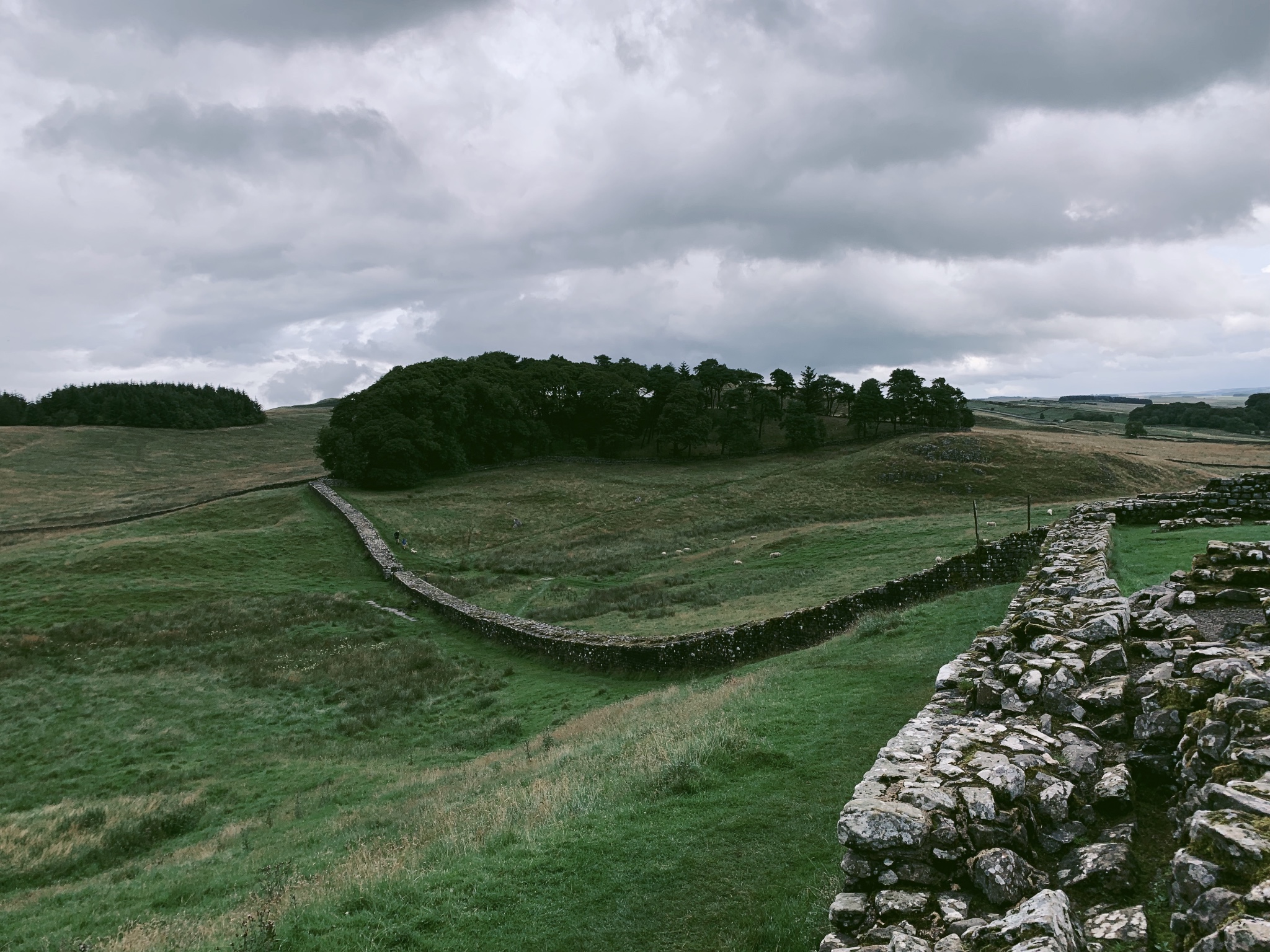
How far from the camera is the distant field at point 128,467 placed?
229 feet

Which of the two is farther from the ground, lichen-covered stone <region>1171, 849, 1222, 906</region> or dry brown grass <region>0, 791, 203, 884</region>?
lichen-covered stone <region>1171, 849, 1222, 906</region>

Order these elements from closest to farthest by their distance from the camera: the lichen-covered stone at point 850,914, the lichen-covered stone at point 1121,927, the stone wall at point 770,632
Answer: the lichen-covered stone at point 1121,927, the lichen-covered stone at point 850,914, the stone wall at point 770,632

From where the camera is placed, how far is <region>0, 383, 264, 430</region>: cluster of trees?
133125 mm

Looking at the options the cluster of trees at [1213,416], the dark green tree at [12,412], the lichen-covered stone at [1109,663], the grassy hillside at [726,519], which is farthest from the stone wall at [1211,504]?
the dark green tree at [12,412]

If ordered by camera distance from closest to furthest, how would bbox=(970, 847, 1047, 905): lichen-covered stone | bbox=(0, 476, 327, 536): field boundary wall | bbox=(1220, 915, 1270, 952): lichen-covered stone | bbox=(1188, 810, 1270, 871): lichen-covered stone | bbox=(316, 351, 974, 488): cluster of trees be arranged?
1. bbox=(1220, 915, 1270, 952): lichen-covered stone
2. bbox=(1188, 810, 1270, 871): lichen-covered stone
3. bbox=(970, 847, 1047, 905): lichen-covered stone
4. bbox=(0, 476, 327, 536): field boundary wall
5. bbox=(316, 351, 974, 488): cluster of trees

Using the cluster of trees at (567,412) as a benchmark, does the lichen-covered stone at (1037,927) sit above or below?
below

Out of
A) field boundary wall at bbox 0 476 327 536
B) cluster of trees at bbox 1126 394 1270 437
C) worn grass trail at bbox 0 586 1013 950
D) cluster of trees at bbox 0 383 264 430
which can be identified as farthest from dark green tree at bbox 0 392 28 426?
cluster of trees at bbox 1126 394 1270 437

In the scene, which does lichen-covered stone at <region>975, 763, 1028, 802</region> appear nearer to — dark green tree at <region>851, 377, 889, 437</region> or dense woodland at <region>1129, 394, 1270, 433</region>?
dark green tree at <region>851, 377, 889, 437</region>

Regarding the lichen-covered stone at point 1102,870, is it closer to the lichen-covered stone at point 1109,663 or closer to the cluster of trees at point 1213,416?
the lichen-covered stone at point 1109,663

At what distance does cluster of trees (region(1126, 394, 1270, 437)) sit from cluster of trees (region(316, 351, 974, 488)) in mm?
55585

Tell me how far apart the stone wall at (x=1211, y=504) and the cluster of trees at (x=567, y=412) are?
59975 mm

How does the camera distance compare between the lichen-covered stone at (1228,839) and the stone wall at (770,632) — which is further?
the stone wall at (770,632)

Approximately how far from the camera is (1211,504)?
2338 centimetres

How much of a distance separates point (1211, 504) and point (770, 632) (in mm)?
17086
